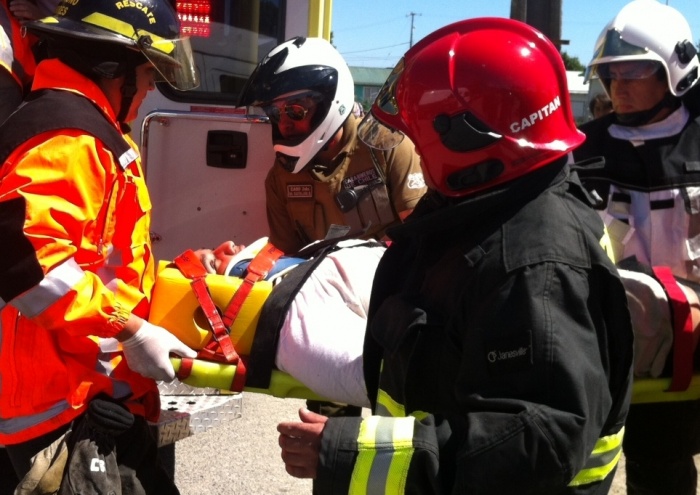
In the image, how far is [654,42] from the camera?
2.95 metres

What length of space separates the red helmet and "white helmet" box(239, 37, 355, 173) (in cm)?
162

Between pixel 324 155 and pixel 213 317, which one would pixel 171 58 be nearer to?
pixel 213 317

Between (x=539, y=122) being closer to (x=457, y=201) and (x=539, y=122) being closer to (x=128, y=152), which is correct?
(x=457, y=201)

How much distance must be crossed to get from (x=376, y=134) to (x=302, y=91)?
1173mm

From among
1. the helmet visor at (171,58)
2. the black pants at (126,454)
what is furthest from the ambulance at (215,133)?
the black pants at (126,454)

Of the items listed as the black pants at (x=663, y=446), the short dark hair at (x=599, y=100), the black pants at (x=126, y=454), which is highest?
the short dark hair at (x=599, y=100)

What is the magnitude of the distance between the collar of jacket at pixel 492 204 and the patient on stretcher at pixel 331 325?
801 millimetres

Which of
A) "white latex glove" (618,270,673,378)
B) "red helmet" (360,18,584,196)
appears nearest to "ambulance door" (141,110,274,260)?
"white latex glove" (618,270,673,378)

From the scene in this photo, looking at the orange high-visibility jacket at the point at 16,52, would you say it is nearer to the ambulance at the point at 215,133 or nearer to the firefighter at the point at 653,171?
the ambulance at the point at 215,133

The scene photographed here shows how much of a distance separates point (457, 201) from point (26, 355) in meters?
1.26

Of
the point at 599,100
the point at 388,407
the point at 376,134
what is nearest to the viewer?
the point at 388,407

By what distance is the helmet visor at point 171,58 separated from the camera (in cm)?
234

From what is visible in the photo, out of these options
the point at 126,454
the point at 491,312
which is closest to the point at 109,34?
the point at 126,454

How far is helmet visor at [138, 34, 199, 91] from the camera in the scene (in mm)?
2336
